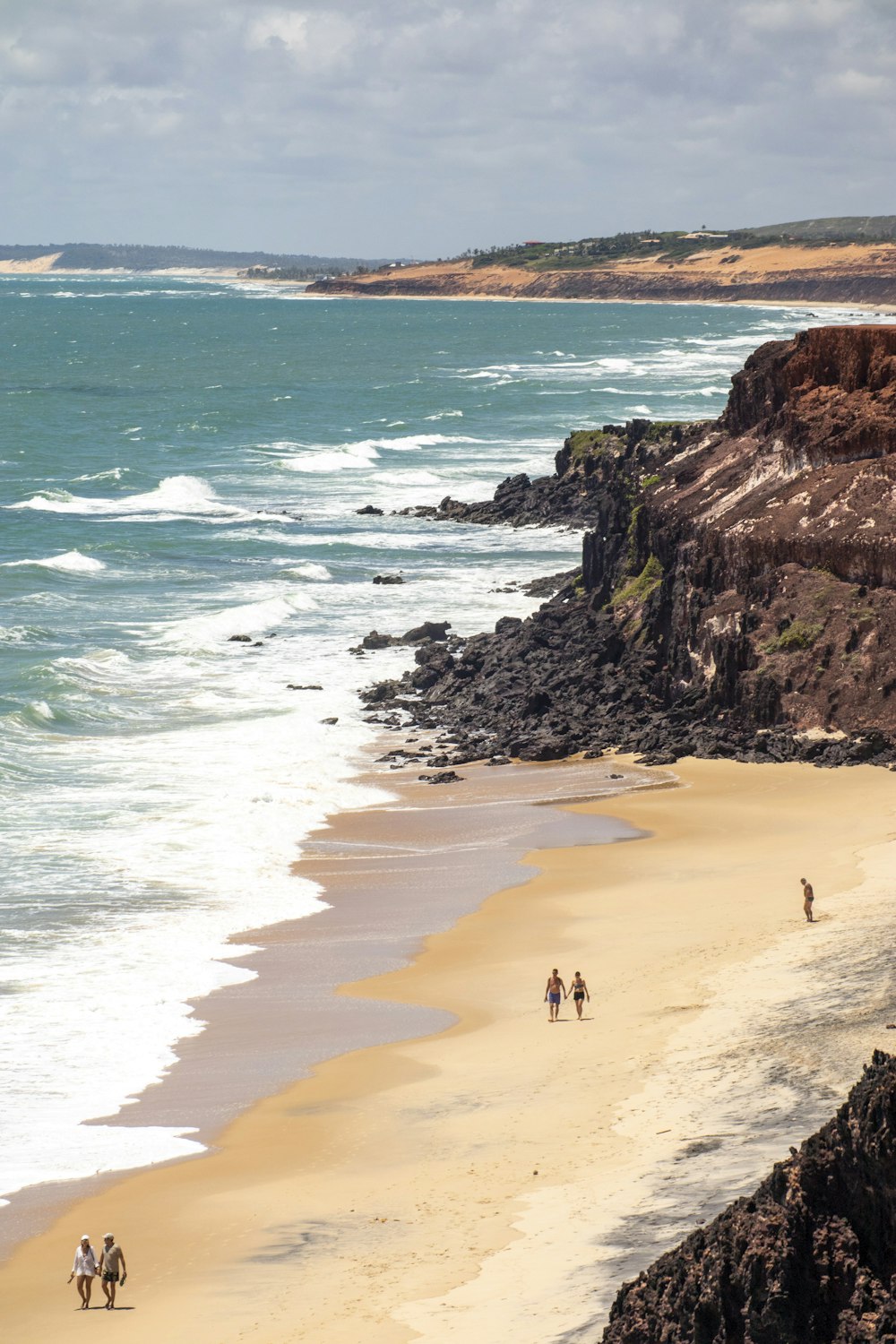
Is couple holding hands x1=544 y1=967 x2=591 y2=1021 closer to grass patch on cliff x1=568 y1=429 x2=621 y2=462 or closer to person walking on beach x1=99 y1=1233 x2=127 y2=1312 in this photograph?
person walking on beach x1=99 y1=1233 x2=127 y2=1312

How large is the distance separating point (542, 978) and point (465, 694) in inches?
734

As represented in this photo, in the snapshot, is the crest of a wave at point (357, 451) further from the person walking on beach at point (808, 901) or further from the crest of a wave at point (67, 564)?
the person walking on beach at point (808, 901)

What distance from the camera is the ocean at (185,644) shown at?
24.9 meters

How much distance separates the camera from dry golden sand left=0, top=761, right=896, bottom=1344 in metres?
15.5

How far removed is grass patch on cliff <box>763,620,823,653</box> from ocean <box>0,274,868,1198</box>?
933 cm

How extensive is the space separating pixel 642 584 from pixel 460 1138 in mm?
27465

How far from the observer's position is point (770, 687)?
37625mm

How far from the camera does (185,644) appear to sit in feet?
161

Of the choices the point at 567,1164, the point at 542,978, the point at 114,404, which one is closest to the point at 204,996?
the point at 542,978

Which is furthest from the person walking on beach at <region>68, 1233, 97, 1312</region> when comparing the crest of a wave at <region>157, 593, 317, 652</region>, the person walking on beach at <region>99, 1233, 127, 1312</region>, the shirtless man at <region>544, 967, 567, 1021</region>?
the crest of a wave at <region>157, 593, 317, 652</region>

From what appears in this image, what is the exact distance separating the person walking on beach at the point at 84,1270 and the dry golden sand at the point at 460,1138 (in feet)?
0.61

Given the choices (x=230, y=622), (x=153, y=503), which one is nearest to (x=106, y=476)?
(x=153, y=503)

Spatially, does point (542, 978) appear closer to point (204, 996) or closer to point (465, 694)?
point (204, 996)

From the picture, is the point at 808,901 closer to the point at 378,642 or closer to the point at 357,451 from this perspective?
the point at 378,642
